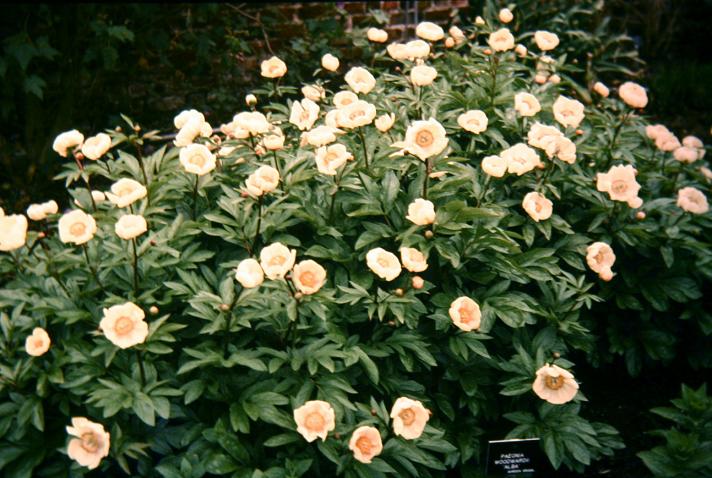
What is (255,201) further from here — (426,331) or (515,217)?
(515,217)

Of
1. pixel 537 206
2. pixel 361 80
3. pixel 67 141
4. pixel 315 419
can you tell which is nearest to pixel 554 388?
pixel 537 206

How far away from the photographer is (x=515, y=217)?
2324 millimetres

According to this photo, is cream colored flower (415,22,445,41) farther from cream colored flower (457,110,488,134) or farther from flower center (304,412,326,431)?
flower center (304,412,326,431)

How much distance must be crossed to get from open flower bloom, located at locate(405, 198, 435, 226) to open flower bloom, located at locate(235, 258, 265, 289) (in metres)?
0.47

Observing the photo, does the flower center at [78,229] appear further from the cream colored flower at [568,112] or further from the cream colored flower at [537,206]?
the cream colored flower at [568,112]

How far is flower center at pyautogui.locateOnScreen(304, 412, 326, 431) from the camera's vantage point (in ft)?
5.58

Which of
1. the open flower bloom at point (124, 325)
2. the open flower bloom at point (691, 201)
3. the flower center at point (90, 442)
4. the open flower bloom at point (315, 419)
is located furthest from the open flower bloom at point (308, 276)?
the open flower bloom at point (691, 201)

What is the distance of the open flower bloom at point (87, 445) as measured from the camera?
1.65m

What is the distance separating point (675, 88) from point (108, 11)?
3813 mm

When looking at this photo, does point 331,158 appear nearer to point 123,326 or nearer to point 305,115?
point 305,115

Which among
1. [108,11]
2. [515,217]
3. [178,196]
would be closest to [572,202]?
[515,217]

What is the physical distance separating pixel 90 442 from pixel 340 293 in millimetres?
777

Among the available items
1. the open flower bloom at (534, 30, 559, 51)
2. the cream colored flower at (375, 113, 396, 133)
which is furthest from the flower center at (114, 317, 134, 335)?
the open flower bloom at (534, 30, 559, 51)

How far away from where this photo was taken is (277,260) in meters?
1.80
